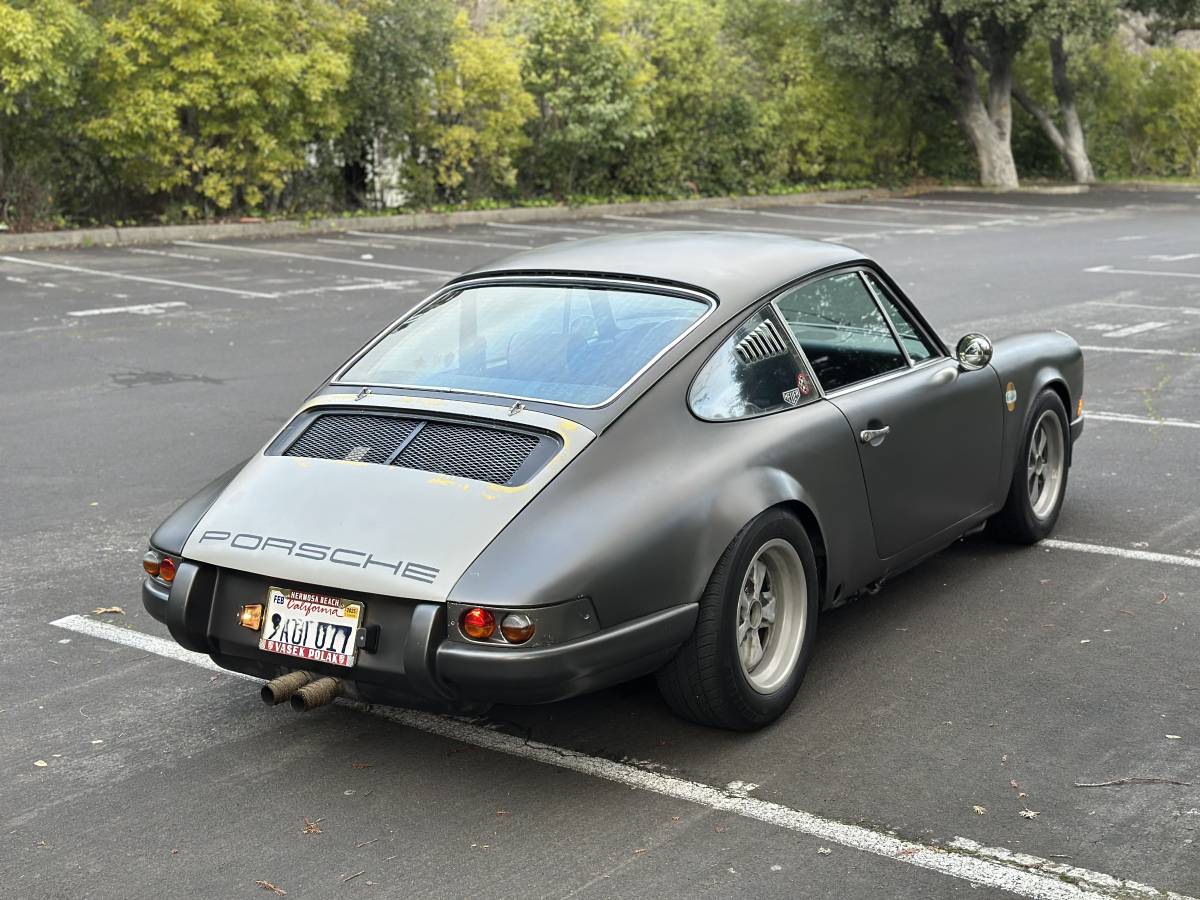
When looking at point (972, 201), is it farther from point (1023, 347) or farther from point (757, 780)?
point (757, 780)

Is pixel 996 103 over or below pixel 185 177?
over

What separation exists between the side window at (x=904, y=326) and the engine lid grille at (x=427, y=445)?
194 cm

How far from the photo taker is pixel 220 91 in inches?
909

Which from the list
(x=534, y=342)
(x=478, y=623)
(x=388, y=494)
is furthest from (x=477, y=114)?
(x=478, y=623)

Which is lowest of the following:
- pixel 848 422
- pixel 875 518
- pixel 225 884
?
pixel 225 884

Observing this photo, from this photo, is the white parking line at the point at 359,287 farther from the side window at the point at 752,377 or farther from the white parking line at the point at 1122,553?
the side window at the point at 752,377

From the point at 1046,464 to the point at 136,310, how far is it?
35.5 ft

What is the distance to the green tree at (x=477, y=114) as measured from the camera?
87.1 feet

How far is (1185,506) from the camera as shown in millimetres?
7273

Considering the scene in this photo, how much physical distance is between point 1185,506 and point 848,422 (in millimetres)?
3002

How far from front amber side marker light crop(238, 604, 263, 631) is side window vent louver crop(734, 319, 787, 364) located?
1763 mm

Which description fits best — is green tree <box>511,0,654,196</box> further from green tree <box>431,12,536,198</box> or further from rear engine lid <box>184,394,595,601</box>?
rear engine lid <box>184,394,595,601</box>

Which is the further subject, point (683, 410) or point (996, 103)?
point (996, 103)

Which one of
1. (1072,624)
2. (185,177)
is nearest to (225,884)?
(1072,624)
